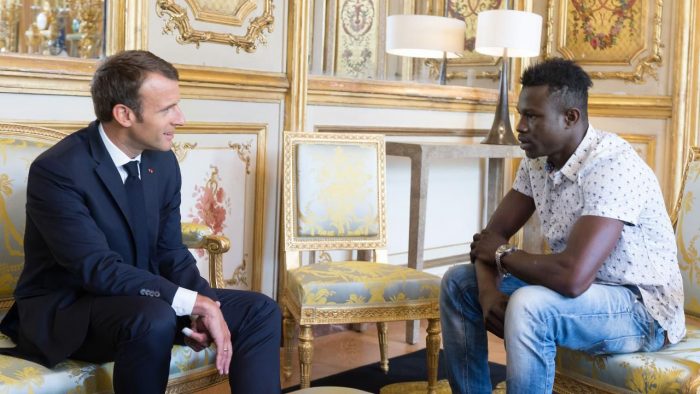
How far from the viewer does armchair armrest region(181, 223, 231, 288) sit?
2439 mm

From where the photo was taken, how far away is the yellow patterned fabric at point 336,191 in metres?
3.19

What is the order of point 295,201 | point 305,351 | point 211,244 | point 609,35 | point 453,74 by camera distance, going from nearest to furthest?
1. point 211,244
2. point 305,351
3. point 295,201
4. point 453,74
5. point 609,35

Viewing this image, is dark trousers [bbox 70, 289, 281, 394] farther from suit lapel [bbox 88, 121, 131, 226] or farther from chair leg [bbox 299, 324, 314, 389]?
chair leg [bbox 299, 324, 314, 389]

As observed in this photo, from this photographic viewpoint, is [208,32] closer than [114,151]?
No

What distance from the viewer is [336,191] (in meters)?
3.22

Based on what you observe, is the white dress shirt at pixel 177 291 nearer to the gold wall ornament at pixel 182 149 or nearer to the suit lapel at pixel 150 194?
the suit lapel at pixel 150 194

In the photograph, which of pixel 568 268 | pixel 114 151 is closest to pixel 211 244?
pixel 114 151

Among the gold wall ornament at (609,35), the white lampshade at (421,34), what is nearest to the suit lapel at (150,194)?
the white lampshade at (421,34)

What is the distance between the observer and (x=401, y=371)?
133 inches

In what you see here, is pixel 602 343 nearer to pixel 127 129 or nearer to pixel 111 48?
pixel 127 129

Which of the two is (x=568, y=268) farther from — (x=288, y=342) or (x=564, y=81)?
(x=288, y=342)

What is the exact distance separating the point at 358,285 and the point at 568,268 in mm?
921

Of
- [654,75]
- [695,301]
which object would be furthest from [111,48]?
[654,75]

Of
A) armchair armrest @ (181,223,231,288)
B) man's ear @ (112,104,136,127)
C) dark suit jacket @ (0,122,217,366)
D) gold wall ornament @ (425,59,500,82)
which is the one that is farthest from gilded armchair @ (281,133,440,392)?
gold wall ornament @ (425,59,500,82)
